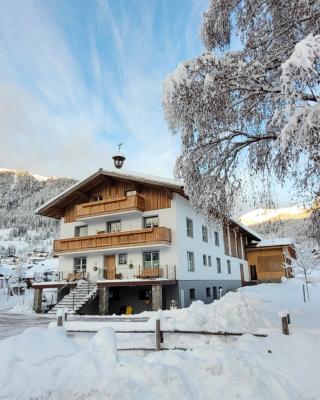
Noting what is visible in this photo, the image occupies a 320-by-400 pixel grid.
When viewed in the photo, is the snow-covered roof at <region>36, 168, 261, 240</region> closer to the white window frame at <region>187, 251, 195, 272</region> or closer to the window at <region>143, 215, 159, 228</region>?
the window at <region>143, 215, 159, 228</region>

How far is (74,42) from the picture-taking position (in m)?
14.2

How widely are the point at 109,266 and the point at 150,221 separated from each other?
443 cm

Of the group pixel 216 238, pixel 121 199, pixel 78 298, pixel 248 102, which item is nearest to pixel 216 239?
pixel 216 238

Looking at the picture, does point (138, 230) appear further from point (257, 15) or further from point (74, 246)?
point (257, 15)

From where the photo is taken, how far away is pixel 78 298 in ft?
68.5

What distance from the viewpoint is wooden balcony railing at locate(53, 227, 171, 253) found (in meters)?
21.2

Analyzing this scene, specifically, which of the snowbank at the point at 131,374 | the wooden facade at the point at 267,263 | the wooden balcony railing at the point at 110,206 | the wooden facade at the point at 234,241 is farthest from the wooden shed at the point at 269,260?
the snowbank at the point at 131,374

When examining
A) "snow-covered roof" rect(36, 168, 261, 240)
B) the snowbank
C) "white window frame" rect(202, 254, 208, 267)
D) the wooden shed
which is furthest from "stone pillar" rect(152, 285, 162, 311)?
the wooden shed

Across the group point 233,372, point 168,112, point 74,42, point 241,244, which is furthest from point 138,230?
point 241,244

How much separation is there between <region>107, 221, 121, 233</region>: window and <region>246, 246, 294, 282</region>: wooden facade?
2140cm

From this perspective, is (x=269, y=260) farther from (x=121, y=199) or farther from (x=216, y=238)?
(x=121, y=199)

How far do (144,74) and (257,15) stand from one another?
4964mm

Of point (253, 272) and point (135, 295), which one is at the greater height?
point (253, 272)

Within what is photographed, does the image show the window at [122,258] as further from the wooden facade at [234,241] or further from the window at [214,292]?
the wooden facade at [234,241]
